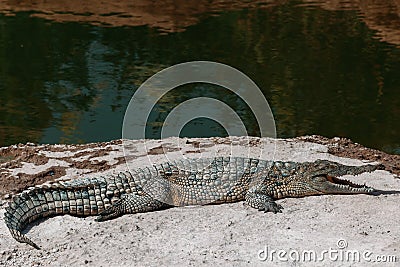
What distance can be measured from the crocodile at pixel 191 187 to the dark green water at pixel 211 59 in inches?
103

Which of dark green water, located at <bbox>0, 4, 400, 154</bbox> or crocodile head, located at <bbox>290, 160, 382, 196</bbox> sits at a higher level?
crocodile head, located at <bbox>290, 160, 382, 196</bbox>

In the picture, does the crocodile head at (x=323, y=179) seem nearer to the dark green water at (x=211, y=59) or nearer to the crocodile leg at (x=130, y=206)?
the crocodile leg at (x=130, y=206)

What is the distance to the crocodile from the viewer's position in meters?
5.02

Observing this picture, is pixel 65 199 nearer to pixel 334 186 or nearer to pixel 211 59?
pixel 334 186

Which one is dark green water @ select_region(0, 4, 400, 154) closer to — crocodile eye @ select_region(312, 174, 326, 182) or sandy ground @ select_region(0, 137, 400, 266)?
crocodile eye @ select_region(312, 174, 326, 182)

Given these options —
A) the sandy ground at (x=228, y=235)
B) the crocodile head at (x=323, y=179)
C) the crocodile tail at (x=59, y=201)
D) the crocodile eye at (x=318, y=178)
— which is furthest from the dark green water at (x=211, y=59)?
the crocodile tail at (x=59, y=201)

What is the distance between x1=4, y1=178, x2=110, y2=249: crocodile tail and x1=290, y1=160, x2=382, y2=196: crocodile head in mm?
1588

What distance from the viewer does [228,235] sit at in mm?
4676

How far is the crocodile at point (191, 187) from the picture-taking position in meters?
5.02

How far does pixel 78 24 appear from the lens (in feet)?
47.2

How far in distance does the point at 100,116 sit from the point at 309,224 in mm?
4834

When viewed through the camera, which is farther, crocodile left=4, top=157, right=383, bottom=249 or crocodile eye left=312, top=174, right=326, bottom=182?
crocodile eye left=312, top=174, right=326, bottom=182

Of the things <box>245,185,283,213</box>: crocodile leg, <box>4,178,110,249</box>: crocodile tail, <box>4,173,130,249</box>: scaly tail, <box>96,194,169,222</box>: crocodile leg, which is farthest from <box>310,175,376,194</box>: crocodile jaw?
<box>4,178,110,249</box>: crocodile tail

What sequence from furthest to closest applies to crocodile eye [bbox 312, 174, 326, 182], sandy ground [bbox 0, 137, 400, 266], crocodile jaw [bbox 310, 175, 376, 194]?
crocodile eye [bbox 312, 174, 326, 182]
crocodile jaw [bbox 310, 175, 376, 194]
sandy ground [bbox 0, 137, 400, 266]
